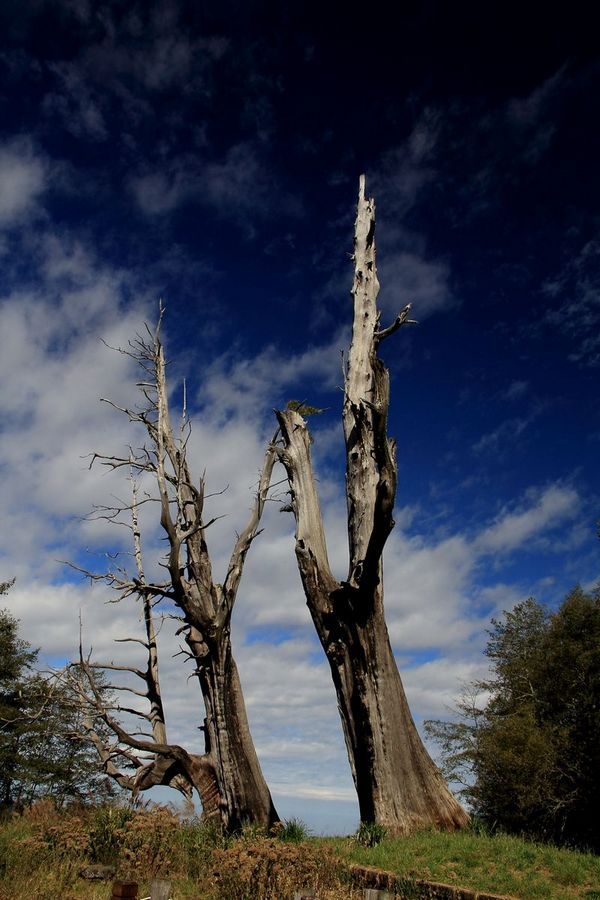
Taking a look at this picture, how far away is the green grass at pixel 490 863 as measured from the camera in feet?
23.0

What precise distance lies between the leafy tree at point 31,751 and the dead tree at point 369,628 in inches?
615

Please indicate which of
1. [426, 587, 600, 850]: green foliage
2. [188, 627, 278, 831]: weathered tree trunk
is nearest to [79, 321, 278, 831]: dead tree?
[188, 627, 278, 831]: weathered tree trunk

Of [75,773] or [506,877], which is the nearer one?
[506,877]

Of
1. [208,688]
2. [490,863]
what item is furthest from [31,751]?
[490,863]

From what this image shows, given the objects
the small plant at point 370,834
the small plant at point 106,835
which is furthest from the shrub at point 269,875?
the small plant at point 106,835

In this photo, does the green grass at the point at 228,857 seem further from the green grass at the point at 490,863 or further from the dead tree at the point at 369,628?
the dead tree at the point at 369,628

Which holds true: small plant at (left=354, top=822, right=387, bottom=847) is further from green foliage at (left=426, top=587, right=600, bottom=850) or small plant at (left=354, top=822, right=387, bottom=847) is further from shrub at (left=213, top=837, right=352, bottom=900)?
green foliage at (left=426, top=587, right=600, bottom=850)

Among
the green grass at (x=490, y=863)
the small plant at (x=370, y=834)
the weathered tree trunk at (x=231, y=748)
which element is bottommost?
the green grass at (x=490, y=863)

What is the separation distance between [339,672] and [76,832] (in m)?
4.89

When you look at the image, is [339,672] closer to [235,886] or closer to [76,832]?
[235,886]

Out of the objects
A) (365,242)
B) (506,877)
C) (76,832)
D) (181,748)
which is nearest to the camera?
(506,877)

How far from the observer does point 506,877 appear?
7.22 m

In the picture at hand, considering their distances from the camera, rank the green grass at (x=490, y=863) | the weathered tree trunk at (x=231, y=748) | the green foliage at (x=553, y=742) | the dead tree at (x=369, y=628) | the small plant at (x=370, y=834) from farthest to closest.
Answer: the green foliage at (x=553, y=742) < the weathered tree trunk at (x=231, y=748) < the dead tree at (x=369, y=628) < the small plant at (x=370, y=834) < the green grass at (x=490, y=863)

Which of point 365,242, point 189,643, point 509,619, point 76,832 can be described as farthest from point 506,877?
point 509,619
